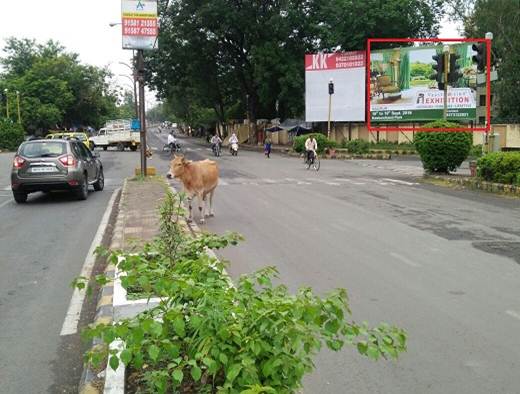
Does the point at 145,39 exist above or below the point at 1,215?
above

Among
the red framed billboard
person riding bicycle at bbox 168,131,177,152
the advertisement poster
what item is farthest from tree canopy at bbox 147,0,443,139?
person riding bicycle at bbox 168,131,177,152

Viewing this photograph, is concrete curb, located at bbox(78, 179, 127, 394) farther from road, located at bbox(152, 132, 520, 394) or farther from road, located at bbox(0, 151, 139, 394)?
road, located at bbox(152, 132, 520, 394)

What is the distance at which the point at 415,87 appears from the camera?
40.5 metres

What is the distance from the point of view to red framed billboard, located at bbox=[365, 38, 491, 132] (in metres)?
39.4

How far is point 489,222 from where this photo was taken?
11.0 m

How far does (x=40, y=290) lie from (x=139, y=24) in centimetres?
1301

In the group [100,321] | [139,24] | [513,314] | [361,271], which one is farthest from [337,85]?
[100,321]

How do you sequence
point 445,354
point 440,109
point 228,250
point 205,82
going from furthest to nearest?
point 205,82 < point 440,109 < point 228,250 < point 445,354

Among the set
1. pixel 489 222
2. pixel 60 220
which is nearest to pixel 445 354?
pixel 489 222

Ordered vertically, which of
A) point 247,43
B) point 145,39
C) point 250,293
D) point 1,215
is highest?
point 247,43

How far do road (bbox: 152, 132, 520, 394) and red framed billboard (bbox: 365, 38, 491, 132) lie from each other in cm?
2538

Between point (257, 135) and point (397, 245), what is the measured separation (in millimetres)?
48081

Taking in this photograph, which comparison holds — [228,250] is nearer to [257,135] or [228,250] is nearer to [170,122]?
[257,135]

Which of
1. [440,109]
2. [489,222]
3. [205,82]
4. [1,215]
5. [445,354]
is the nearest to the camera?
[445,354]
